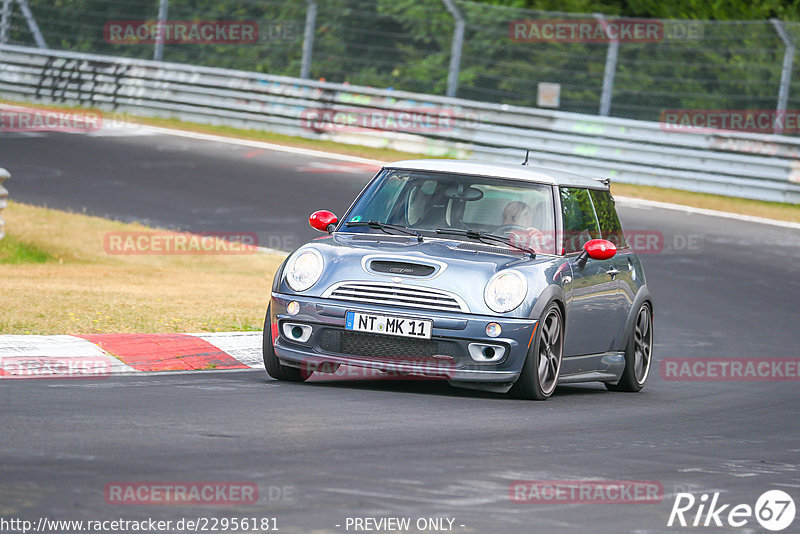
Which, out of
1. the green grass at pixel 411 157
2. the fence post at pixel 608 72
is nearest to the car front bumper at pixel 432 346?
the green grass at pixel 411 157

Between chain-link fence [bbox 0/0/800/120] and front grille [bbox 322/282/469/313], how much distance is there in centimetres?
1506

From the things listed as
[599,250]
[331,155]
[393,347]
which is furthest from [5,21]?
[393,347]

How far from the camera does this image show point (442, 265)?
28.2 ft

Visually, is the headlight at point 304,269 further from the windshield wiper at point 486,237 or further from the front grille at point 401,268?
the windshield wiper at point 486,237

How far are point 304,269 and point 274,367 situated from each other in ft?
2.36

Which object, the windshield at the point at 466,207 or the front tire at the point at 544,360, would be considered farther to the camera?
the windshield at the point at 466,207

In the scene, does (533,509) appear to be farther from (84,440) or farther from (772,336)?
(772,336)

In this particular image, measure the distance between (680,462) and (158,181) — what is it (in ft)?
49.6

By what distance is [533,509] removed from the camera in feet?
18.6

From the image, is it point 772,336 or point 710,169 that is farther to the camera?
point 710,169

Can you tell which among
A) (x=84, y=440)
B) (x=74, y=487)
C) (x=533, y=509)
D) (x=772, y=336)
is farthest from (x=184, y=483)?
(x=772, y=336)

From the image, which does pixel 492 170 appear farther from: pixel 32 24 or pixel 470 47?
pixel 32 24

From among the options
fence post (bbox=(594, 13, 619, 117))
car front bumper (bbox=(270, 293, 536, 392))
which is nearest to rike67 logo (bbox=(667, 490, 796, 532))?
car front bumper (bbox=(270, 293, 536, 392))

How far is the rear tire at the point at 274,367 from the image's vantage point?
895 centimetres
